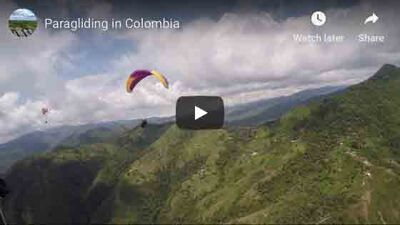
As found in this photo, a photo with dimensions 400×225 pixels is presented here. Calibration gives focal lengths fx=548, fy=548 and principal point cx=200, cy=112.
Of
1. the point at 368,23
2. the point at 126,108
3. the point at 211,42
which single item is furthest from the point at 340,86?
the point at 126,108

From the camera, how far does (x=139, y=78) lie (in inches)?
241

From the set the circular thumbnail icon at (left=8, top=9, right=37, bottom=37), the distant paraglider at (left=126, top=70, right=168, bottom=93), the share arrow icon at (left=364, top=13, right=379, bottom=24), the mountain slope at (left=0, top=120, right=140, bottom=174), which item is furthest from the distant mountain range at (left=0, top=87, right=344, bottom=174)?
the share arrow icon at (left=364, top=13, right=379, bottom=24)

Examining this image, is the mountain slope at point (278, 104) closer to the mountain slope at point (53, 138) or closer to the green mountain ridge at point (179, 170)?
the green mountain ridge at point (179, 170)

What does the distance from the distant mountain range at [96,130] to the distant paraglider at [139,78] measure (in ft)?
1.46

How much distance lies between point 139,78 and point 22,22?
138 centimetres

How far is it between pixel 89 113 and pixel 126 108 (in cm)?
66

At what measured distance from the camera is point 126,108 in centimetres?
657

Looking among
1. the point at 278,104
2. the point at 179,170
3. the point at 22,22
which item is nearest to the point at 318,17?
the point at 278,104

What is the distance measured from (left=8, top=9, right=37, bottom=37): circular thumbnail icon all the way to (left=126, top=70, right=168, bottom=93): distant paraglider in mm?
1165

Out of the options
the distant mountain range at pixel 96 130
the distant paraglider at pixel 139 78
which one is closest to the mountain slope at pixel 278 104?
the distant mountain range at pixel 96 130

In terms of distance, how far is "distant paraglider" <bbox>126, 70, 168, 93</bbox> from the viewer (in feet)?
19.9

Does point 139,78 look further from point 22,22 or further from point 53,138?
point 53,138

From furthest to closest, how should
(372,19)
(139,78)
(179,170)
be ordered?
(179,170), (139,78), (372,19)

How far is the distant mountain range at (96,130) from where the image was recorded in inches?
254
